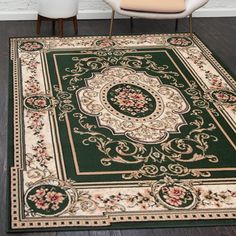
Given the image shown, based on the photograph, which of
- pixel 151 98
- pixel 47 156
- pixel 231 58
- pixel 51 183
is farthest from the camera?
pixel 231 58

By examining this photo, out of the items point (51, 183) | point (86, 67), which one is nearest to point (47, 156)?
point (51, 183)

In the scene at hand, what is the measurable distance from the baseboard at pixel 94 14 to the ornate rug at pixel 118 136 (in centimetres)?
72

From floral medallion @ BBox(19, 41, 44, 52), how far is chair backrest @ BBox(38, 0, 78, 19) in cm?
32

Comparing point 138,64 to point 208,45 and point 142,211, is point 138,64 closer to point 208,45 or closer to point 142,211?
point 208,45

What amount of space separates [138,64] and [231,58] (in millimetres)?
932

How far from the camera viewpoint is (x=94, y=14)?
5008 millimetres

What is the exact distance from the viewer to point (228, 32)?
4797 millimetres

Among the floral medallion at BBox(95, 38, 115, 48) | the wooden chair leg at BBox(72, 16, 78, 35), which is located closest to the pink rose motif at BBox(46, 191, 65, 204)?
the floral medallion at BBox(95, 38, 115, 48)

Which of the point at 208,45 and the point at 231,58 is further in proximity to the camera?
the point at 208,45

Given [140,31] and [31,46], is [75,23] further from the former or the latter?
[140,31]

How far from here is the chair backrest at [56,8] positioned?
4.24 metres

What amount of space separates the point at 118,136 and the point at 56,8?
1.93 metres

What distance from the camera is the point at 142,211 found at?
2.27 m

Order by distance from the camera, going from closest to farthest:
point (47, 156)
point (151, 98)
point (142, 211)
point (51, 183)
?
1. point (142, 211)
2. point (51, 183)
3. point (47, 156)
4. point (151, 98)
